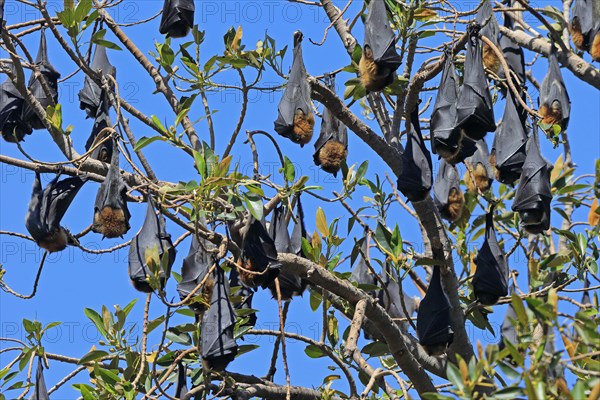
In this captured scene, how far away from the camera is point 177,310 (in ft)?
20.4

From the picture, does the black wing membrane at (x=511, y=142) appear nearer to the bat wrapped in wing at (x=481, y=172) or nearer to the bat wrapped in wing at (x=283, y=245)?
the bat wrapped in wing at (x=481, y=172)

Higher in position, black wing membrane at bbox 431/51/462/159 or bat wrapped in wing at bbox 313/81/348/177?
bat wrapped in wing at bbox 313/81/348/177

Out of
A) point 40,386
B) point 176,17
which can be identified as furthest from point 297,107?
point 40,386

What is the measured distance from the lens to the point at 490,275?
6461 mm

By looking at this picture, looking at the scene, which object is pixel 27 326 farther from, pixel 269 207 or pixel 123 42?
pixel 123 42

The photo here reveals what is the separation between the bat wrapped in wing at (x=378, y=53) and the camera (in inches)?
239

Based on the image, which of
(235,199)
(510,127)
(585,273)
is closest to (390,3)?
(510,127)

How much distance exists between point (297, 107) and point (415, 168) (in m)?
0.85

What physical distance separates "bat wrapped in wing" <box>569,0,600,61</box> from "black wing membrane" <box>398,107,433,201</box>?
1973 millimetres

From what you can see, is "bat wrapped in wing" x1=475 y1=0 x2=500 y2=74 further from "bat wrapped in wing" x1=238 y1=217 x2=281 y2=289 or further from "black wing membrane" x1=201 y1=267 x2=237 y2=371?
"black wing membrane" x1=201 y1=267 x2=237 y2=371

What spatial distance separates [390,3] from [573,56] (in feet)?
6.58

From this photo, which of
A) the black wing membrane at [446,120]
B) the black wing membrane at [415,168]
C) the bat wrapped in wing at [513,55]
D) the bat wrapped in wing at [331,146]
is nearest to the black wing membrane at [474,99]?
the black wing membrane at [446,120]

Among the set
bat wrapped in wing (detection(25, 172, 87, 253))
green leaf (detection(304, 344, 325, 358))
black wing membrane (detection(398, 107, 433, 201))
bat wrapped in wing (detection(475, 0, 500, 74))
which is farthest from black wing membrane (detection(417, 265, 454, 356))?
bat wrapped in wing (detection(25, 172, 87, 253))

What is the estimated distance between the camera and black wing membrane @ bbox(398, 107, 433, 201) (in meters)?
6.11
